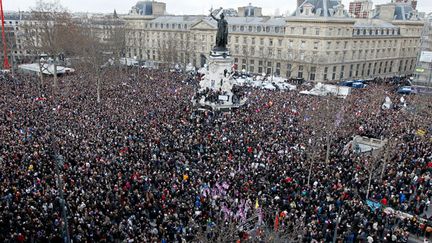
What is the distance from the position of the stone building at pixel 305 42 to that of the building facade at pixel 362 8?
947 centimetres

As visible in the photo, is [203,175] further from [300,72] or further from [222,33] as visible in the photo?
[300,72]

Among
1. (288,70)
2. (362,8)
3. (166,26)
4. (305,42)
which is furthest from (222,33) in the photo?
(362,8)

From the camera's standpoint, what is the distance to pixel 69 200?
60.8 ft

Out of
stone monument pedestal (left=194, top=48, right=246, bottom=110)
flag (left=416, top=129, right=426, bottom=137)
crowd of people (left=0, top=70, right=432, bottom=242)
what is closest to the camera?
crowd of people (left=0, top=70, right=432, bottom=242)

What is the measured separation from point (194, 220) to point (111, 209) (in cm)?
429

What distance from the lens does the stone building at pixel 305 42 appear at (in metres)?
67.6

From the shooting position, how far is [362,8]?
100 m

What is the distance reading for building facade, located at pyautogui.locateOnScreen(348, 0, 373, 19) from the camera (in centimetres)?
9764

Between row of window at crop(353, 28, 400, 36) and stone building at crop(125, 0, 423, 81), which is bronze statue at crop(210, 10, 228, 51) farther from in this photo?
row of window at crop(353, 28, 400, 36)

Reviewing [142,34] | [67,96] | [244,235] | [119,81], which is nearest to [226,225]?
[244,235]

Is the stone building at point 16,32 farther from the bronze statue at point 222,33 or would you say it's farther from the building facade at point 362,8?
the building facade at point 362,8

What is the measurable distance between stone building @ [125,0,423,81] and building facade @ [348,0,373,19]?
947cm

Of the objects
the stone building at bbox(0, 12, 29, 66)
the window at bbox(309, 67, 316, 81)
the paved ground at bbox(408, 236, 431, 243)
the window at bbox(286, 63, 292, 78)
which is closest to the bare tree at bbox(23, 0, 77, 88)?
the stone building at bbox(0, 12, 29, 66)

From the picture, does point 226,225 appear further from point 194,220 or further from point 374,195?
point 374,195
